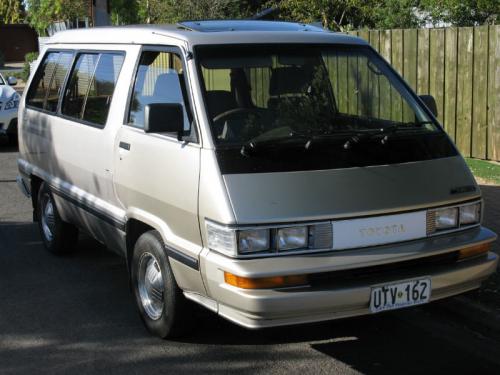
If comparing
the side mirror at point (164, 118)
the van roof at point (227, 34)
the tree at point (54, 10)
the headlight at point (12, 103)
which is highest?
the tree at point (54, 10)

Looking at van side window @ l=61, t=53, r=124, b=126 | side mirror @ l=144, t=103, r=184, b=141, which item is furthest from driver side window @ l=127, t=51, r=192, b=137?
van side window @ l=61, t=53, r=124, b=126

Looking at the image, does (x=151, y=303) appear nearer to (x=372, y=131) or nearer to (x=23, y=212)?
(x=372, y=131)

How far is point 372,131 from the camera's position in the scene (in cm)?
483

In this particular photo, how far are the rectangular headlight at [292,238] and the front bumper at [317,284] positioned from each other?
74 millimetres

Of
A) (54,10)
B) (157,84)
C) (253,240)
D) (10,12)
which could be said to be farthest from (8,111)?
(10,12)

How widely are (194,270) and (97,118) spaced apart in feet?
6.61

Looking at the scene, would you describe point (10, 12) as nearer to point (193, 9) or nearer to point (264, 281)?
point (193, 9)

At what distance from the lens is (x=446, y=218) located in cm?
462

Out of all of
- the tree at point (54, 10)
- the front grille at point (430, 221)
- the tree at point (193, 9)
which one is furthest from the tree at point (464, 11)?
the tree at point (54, 10)

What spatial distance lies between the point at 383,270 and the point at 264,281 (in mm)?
766

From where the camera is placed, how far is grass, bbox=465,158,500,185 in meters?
9.27

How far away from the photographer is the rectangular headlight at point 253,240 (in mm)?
4113

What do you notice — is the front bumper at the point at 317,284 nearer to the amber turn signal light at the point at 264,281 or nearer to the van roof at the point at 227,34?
the amber turn signal light at the point at 264,281

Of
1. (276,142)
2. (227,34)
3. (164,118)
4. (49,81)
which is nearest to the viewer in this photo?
(276,142)
